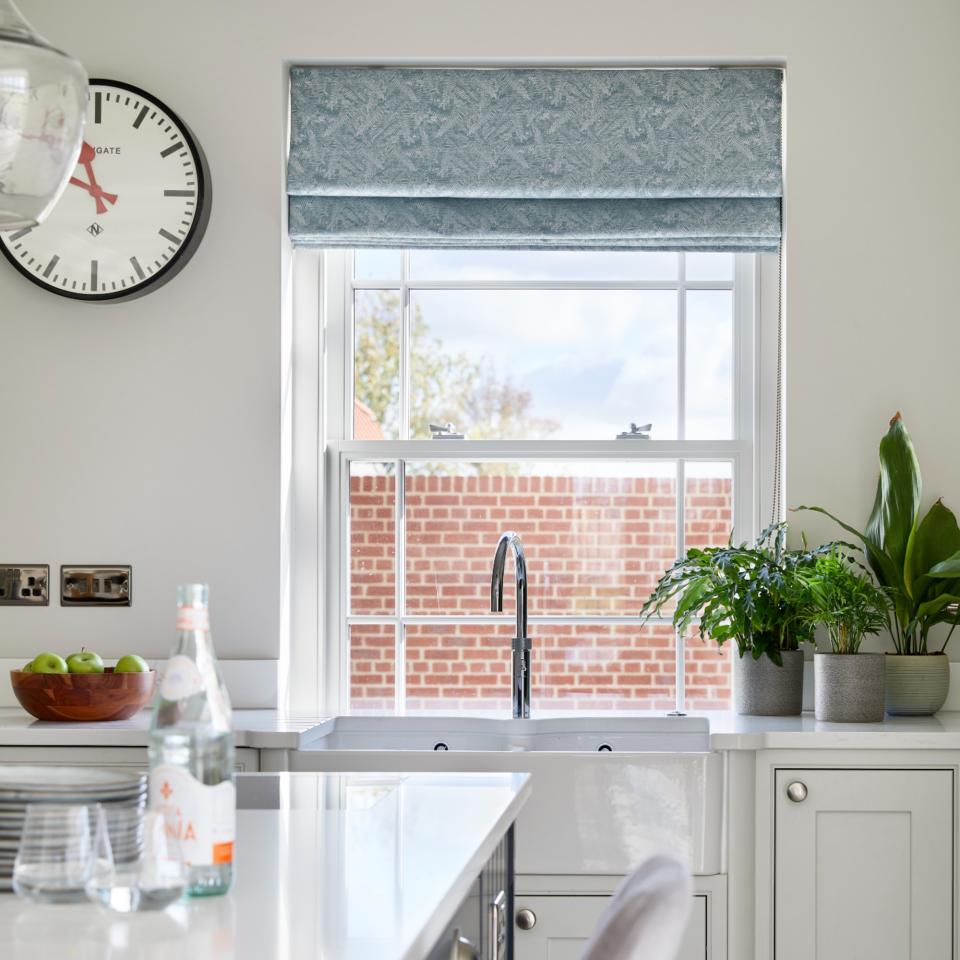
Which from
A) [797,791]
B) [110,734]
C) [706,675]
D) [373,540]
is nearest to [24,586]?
[110,734]

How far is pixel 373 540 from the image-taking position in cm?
333

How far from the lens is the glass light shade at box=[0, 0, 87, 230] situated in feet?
4.64

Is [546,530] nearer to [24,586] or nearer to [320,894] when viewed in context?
[24,586]

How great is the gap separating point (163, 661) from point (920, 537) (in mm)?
1811

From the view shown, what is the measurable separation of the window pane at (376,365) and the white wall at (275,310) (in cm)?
26

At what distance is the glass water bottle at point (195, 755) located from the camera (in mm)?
1065

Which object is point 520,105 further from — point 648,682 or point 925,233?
point 648,682

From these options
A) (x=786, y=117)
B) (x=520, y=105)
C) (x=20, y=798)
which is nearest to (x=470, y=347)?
(x=520, y=105)

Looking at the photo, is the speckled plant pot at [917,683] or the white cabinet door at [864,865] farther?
the speckled plant pot at [917,683]

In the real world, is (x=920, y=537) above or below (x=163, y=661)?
above

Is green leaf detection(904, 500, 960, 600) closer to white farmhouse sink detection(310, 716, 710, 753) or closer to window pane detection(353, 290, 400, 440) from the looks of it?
white farmhouse sink detection(310, 716, 710, 753)

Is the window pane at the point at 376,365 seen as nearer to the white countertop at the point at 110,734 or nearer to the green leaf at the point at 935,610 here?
the white countertop at the point at 110,734

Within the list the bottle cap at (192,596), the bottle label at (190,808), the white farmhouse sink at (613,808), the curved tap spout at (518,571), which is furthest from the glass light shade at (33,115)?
the curved tap spout at (518,571)

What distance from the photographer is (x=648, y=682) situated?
10.8 ft
